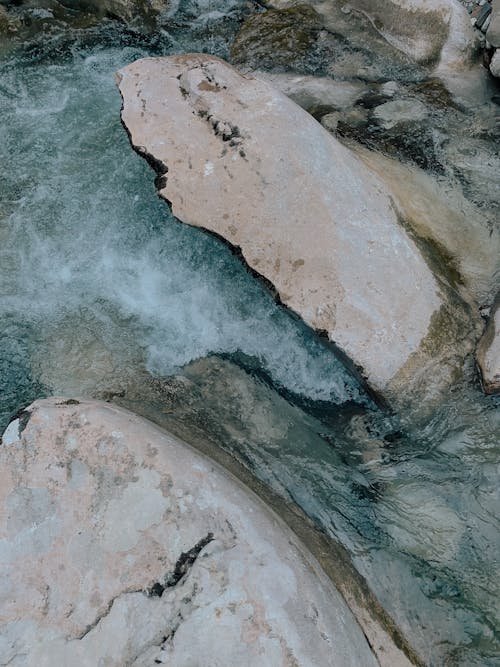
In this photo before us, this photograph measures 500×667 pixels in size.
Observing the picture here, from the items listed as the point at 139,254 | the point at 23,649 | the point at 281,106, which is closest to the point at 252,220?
the point at 281,106

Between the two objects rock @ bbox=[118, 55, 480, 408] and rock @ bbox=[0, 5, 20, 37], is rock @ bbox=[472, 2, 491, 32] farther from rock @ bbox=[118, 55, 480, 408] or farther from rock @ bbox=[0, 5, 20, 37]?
rock @ bbox=[0, 5, 20, 37]

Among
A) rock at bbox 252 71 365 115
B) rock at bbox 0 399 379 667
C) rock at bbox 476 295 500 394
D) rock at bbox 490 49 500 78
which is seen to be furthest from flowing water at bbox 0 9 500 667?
rock at bbox 490 49 500 78

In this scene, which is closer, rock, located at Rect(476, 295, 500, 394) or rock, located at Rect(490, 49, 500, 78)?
rock, located at Rect(476, 295, 500, 394)

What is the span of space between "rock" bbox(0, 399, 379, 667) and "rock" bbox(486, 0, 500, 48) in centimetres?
422

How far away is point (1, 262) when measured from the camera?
4191 mm

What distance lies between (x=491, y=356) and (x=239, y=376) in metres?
1.41

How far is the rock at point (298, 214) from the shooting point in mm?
3373

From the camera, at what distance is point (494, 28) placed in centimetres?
504

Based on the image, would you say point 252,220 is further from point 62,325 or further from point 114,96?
point 114,96

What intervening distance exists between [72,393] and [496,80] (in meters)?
4.12

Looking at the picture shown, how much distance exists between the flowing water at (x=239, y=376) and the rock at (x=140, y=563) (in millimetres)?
577

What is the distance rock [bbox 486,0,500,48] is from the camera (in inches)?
198

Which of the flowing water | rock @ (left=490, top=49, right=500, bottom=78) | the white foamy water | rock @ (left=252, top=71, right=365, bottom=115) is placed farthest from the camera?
rock @ (left=490, top=49, right=500, bottom=78)

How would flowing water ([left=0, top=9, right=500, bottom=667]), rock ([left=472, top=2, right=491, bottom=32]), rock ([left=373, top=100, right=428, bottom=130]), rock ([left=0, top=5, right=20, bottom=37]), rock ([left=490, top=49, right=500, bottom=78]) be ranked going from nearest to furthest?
1. flowing water ([left=0, top=9, right=500, bottom=667])
2. rock ([left=373, top=100, right=428, bottom=130])
3. rock ([left=490, top=49, right=500, bottom=78])
4. rock ([left=472, top=2, right=491, bottom=32])
5. rock ([left=0, top=5, right=20, bottom=37])
